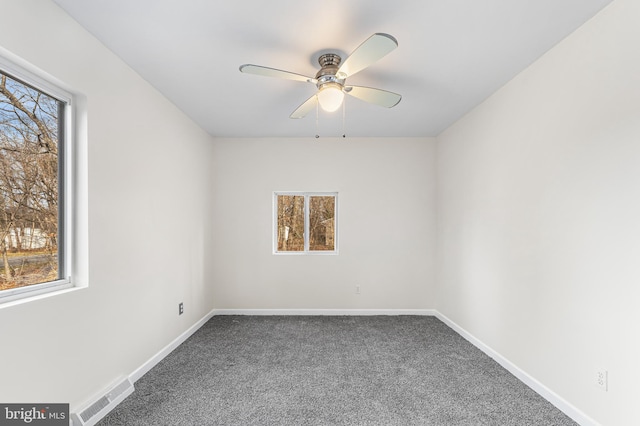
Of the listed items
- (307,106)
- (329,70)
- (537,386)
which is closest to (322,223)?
(307,106)

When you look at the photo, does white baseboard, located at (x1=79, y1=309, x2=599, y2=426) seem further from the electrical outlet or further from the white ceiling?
the white ceiling

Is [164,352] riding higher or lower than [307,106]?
lower

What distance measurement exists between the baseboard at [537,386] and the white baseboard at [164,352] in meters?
2.98

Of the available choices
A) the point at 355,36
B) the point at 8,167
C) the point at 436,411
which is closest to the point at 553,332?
the point at 436,411

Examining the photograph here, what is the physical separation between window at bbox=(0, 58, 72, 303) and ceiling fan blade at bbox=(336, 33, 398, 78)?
172 cm

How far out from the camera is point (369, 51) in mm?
1648

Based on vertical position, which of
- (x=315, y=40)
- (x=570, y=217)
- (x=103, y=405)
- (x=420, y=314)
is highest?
(x=315, y=40)

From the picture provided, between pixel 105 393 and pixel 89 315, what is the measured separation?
56 centimetres

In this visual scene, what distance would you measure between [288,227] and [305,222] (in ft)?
0.82

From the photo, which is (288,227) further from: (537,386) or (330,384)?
(537,386)

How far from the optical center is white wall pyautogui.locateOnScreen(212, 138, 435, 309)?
418 cm

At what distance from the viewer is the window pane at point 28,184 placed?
1550mm

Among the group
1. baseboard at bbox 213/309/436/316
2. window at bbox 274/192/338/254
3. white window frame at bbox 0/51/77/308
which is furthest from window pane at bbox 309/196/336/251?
white window frame at bbox 0/51/77/308

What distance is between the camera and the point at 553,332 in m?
2.09
